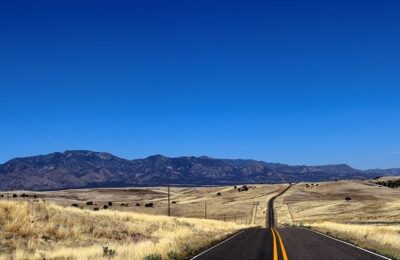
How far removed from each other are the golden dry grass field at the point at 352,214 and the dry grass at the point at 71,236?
31.1 feet

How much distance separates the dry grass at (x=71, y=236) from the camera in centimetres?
2288

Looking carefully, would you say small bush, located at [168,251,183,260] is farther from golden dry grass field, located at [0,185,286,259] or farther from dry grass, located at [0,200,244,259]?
dry grass, located at [0,200,244,259]

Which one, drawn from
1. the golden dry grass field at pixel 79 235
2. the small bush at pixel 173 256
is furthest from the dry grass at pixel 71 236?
the small bush at pixel 173 256

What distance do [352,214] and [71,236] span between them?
70.8 metres

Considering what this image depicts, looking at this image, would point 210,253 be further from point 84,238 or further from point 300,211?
point 300,211

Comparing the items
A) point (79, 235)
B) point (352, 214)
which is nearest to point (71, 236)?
point (79, 235)

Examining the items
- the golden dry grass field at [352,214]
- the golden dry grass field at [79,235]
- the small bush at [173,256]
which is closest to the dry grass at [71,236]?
the golden dry grass field at [79,235]

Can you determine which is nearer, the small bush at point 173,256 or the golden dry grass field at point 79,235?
the small bush at point 173,256

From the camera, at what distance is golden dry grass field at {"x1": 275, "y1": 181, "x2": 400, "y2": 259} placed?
3012cm

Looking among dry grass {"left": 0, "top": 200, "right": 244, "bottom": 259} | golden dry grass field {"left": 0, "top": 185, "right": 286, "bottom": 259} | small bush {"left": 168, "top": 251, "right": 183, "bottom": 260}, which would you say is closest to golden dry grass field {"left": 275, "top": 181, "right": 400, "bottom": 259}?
small bush {"left": 168, "top": 251, "right": 183, "bottom": 260}

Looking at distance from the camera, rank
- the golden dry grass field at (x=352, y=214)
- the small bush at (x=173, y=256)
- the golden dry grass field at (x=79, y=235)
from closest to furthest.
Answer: the small bush at (x=173, y=256), the golden dry grass field at (x=79, y=235), the golden dry grass field at (x=352, y=214)

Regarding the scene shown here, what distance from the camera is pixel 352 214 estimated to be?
91375 mm

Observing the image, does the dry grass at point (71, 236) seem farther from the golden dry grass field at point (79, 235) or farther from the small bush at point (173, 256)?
the small bush at point (173, 256)

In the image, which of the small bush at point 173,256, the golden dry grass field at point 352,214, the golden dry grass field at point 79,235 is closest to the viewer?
→ the small bush at point 173,256
